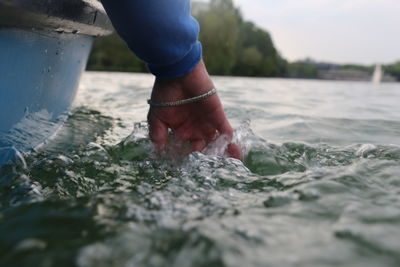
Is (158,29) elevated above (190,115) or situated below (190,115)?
above

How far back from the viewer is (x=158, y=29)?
173cm

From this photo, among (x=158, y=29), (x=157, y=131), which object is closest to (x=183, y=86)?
(x=157, y=131)

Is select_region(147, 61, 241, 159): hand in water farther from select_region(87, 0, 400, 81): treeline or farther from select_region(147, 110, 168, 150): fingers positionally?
select_region(87, 0, 400, 81): treeline

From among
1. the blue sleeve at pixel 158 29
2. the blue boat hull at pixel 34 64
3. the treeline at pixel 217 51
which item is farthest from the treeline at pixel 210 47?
the blue sleeve at pixel 158 29

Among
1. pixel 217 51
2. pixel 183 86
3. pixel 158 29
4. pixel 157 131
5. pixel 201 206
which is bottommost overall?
pixel 201 206

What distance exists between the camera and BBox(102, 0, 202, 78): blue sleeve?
1677 millimetres

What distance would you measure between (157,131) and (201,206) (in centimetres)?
87

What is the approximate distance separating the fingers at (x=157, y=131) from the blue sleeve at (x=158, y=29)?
0.27 m

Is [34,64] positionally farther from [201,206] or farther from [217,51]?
[217,51]

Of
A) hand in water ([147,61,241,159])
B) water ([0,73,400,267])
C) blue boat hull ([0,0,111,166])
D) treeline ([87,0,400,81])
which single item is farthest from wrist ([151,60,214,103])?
treeline ([87,0,400,81])

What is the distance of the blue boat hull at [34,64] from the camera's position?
5.63 feet

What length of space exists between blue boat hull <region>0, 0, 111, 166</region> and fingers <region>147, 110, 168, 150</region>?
61 centimetres

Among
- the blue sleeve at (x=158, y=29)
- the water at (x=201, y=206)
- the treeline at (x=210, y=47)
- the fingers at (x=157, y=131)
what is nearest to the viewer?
the water at (x=201, y=206)

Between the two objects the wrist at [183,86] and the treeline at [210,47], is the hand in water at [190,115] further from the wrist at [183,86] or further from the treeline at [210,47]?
the treeline at [210,47]
